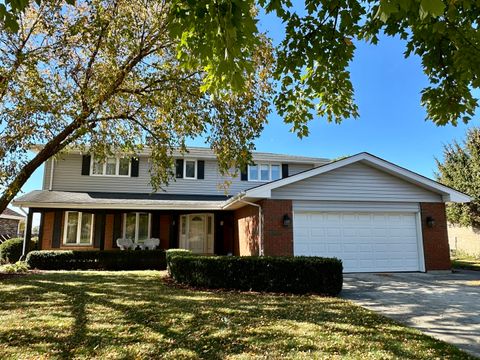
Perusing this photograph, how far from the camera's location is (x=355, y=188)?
13.7 m

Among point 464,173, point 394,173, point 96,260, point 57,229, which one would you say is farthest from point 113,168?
point 464,173

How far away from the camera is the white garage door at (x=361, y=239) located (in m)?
13.2

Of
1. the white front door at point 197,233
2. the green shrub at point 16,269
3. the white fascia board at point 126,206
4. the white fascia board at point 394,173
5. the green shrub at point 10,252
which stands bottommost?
the green shrub at point 16,269

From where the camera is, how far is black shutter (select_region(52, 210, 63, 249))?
1712 cm

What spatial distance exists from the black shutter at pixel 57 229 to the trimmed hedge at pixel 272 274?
393 inches

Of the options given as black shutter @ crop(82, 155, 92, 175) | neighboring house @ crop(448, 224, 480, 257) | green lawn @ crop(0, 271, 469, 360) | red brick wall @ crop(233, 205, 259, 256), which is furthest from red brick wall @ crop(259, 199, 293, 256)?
neighboring house @ crop(448, 224, 480, 257)

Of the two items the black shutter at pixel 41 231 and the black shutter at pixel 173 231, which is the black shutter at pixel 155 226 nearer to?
the black shutter at pixel 173 231

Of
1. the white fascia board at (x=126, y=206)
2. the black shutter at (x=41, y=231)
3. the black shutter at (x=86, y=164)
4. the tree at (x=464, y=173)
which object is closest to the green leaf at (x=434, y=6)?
the white fascia board at (x=126, y=206)

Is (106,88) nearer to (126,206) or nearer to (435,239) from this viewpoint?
(126,206)

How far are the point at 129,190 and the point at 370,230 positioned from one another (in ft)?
40.7

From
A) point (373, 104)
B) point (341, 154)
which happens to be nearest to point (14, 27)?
point (373, 104)

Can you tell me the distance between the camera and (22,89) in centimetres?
946

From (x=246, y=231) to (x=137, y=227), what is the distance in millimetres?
6815

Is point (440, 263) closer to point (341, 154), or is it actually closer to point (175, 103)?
point (175, 103)
